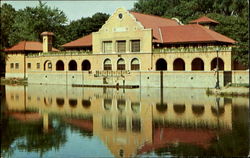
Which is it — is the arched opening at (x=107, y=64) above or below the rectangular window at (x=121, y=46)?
below

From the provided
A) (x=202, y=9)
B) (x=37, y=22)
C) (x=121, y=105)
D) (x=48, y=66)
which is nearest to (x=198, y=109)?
(x=121, y=105)

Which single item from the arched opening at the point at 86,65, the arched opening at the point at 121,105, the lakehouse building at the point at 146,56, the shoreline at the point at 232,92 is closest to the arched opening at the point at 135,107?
the arched opening at the point at 121,105

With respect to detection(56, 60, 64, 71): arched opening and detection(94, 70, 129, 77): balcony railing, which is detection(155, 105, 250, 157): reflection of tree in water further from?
detection(56, 60, 64, 71): arched opening

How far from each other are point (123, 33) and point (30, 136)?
123 feet

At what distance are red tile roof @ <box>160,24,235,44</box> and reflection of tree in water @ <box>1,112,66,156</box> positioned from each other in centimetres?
3265

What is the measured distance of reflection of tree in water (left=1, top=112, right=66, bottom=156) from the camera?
58.5ft

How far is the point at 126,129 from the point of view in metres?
21.6

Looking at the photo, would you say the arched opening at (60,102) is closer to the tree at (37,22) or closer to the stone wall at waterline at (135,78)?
the stone wall at waterline at (135,78)

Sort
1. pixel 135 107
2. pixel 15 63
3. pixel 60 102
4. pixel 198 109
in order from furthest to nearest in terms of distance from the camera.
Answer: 1. pixel 15 63
2. pixel 60 102
3. pixel 135 107
4. pixel 198 109

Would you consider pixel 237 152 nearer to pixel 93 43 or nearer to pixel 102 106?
pixel 102 106

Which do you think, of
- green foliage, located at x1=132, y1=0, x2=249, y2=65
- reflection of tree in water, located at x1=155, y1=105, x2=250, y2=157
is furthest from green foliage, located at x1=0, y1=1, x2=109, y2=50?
reflection of tree in water, located at x1=155, y1=105, x2=250, y2=157

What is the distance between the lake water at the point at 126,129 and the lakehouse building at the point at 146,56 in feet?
51.9

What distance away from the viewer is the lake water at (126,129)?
16.9 metres

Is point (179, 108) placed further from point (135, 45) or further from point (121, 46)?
point (121, 46)
